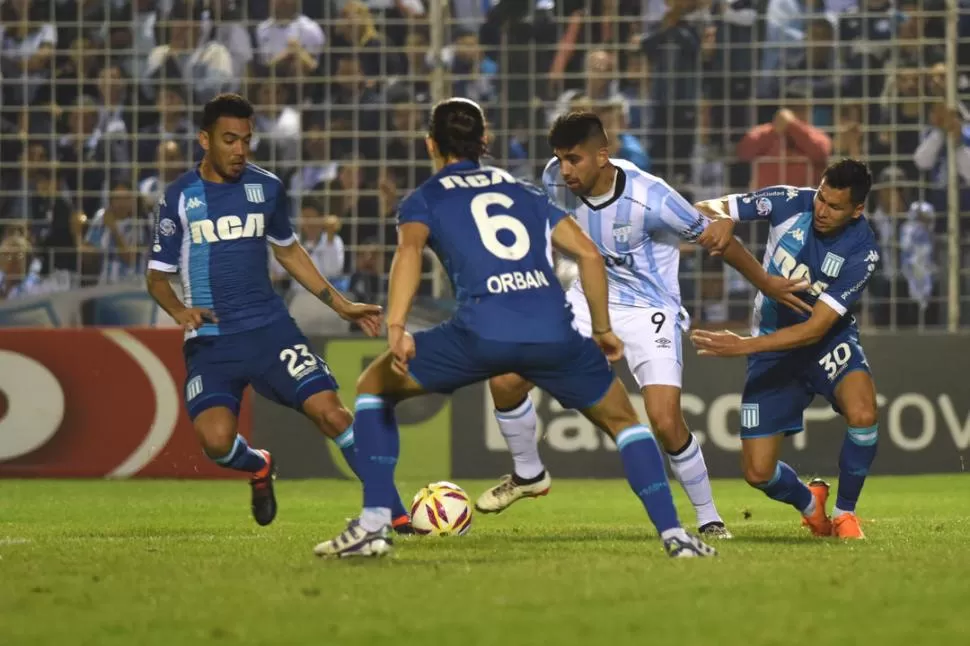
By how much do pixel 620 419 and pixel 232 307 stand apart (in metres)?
2.46

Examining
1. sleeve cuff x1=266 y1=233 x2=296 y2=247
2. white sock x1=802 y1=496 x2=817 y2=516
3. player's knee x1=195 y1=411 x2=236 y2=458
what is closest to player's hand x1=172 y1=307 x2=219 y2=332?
player's knee x1=195 y1=411 x2=236 y2=458

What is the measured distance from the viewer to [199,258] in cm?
851

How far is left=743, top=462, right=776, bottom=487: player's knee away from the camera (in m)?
8.57

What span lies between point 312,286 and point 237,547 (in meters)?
1.57

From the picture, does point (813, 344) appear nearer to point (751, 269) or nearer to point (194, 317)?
point (751, 269)

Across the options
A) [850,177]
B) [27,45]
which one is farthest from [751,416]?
[27,45]

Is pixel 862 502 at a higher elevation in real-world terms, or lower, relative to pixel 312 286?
lower

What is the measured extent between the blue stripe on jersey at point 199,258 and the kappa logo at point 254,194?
0.72 ft

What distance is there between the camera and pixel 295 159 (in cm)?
1444

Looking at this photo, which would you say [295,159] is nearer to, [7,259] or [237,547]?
[7,259]

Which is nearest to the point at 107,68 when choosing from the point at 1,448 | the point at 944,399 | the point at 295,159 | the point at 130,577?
the point at 295,159

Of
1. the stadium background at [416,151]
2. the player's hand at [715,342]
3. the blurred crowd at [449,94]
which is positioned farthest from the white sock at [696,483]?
the blurred crowd at [449,94]

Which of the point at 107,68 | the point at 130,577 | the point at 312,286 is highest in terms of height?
the point at 107,68

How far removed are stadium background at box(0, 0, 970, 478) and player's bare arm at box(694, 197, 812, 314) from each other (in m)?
5.26
